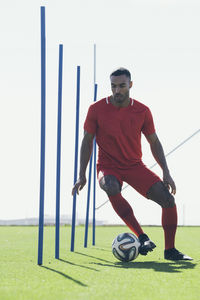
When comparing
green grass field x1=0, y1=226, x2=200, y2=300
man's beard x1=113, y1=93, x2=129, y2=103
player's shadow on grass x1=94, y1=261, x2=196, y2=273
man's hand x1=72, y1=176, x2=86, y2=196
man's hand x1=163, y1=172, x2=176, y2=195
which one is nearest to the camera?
green grass field x1=0, y1=226, x2=200, y2=300

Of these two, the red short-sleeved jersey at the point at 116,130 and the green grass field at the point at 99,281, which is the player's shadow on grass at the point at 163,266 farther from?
the red short-sleeved jersey at the point at 116,130

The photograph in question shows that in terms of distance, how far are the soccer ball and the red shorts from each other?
1.92 feet

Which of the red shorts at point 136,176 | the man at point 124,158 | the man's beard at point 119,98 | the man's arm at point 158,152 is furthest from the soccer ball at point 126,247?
the man's beard at point 119,98

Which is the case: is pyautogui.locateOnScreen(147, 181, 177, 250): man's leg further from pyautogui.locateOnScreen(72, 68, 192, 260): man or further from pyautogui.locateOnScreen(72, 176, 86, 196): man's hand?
pyautogui.locateOnScreen(72, 176, 86, 196): man's hand

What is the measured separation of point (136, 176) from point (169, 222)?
579 mm

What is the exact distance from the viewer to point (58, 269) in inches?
156

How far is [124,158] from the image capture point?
16.5 ft

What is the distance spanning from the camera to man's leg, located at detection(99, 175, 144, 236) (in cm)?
479

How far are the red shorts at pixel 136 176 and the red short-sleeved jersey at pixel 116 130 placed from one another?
0.05 metres

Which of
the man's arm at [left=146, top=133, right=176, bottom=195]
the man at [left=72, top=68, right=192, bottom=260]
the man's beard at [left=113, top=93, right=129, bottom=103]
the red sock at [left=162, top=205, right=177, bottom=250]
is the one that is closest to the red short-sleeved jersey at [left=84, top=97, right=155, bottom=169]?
the man at [left=72, top=68, right=192, bottom=260]

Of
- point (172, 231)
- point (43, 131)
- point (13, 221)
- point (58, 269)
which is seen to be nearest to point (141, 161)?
point (172, 231)

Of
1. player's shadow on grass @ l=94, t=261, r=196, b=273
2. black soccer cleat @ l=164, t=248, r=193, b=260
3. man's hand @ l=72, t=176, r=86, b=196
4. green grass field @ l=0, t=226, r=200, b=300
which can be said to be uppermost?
man's hand @ l=72, t=176, r=86, b=196

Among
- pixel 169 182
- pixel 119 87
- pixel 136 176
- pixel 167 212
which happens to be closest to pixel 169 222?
pixel 167 212

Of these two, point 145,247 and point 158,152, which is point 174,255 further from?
point 158,152
